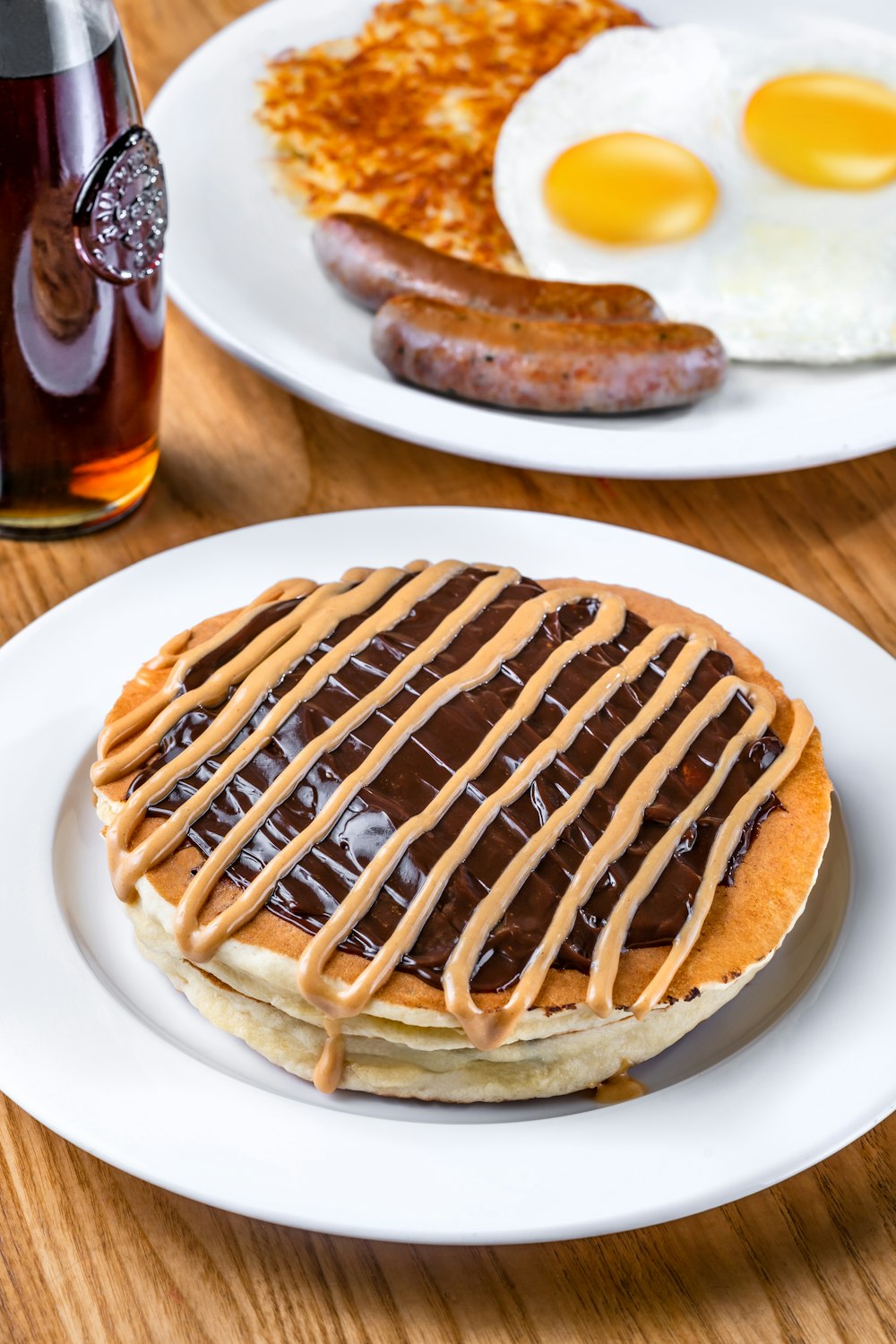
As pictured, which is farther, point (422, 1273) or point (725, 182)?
point (725, 182)

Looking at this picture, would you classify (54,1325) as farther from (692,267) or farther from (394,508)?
(692,267)

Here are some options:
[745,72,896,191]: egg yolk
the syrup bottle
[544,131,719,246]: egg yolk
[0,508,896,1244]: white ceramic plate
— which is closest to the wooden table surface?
[0,508,896,1244]: white ceramic plate

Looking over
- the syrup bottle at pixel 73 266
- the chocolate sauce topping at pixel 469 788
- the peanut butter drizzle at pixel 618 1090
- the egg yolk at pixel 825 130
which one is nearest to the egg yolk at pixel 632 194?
the egg yolk at pixel 825 130

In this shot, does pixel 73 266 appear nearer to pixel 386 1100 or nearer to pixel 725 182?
pixel 386 1100

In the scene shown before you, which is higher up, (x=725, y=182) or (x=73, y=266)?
(x=73, y=266)

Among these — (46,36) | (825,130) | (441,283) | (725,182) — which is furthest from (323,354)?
(825,130)

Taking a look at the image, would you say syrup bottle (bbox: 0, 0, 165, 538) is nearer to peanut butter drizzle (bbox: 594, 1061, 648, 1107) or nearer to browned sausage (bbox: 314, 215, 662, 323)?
browned sausage (bbox: 314, 215, 662, 323)

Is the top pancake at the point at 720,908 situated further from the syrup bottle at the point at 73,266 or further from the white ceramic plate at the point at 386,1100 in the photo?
the syrup bottle at the point at 73,266
